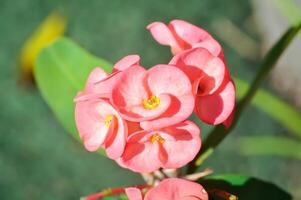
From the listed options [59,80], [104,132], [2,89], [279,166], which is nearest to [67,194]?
[2,89]

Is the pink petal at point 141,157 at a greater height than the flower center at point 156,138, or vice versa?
the flower center at point 156,138

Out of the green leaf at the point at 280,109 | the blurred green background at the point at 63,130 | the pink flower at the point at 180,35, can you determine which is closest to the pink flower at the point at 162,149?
the pink flower at the point at 180,35

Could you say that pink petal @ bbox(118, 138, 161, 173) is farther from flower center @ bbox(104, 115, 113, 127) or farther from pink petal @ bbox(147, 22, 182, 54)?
pink petal @ bbox(147, 22, 182, 54)

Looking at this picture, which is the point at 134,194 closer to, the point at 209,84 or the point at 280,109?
the point at 209,84

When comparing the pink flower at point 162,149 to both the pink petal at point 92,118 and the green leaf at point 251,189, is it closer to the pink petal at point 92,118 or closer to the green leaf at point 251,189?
the pink petal at point 92,118

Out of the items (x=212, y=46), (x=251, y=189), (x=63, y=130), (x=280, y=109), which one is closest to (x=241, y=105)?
(x=251, y=189)

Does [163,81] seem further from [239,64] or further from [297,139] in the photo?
[239,64]

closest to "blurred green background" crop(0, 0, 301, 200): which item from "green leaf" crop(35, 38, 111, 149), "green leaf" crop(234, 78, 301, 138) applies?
"green leaf" crop(234, 78, 301, 138)

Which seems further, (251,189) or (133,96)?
(251,189)
